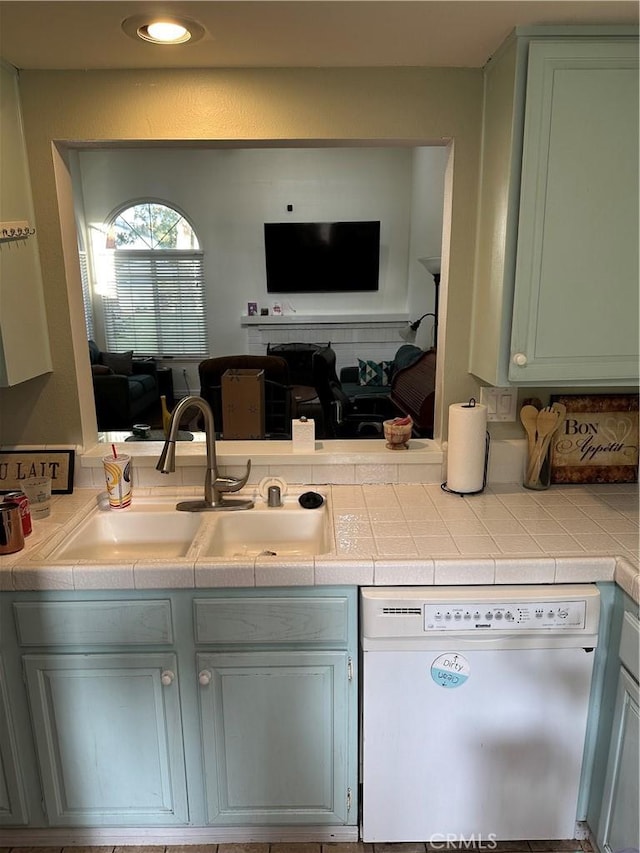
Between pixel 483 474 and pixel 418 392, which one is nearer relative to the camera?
pixel 483 474

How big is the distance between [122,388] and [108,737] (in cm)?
435

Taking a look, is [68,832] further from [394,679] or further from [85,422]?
[85,422]

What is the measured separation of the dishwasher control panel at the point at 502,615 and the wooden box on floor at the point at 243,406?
1.13m

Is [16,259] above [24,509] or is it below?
above

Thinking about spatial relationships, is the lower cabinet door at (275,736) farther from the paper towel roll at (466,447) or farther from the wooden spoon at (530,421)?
the wooden spoon at (530,421)

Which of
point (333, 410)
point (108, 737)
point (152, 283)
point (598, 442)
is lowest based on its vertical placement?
point (108, 737)

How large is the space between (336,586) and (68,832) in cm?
107

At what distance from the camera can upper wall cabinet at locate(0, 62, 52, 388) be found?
1.63 metres

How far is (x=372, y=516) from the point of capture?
5.65ft

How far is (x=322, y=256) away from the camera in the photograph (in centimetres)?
683

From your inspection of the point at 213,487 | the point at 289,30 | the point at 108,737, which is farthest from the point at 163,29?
the point at 108,737

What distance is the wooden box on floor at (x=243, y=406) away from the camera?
7.64 ft

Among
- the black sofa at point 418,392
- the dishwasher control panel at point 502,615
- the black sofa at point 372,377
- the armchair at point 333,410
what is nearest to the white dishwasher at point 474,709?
the dishwasher control panel at point 502,615

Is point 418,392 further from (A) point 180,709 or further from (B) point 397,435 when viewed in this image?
(A) point 180,709
